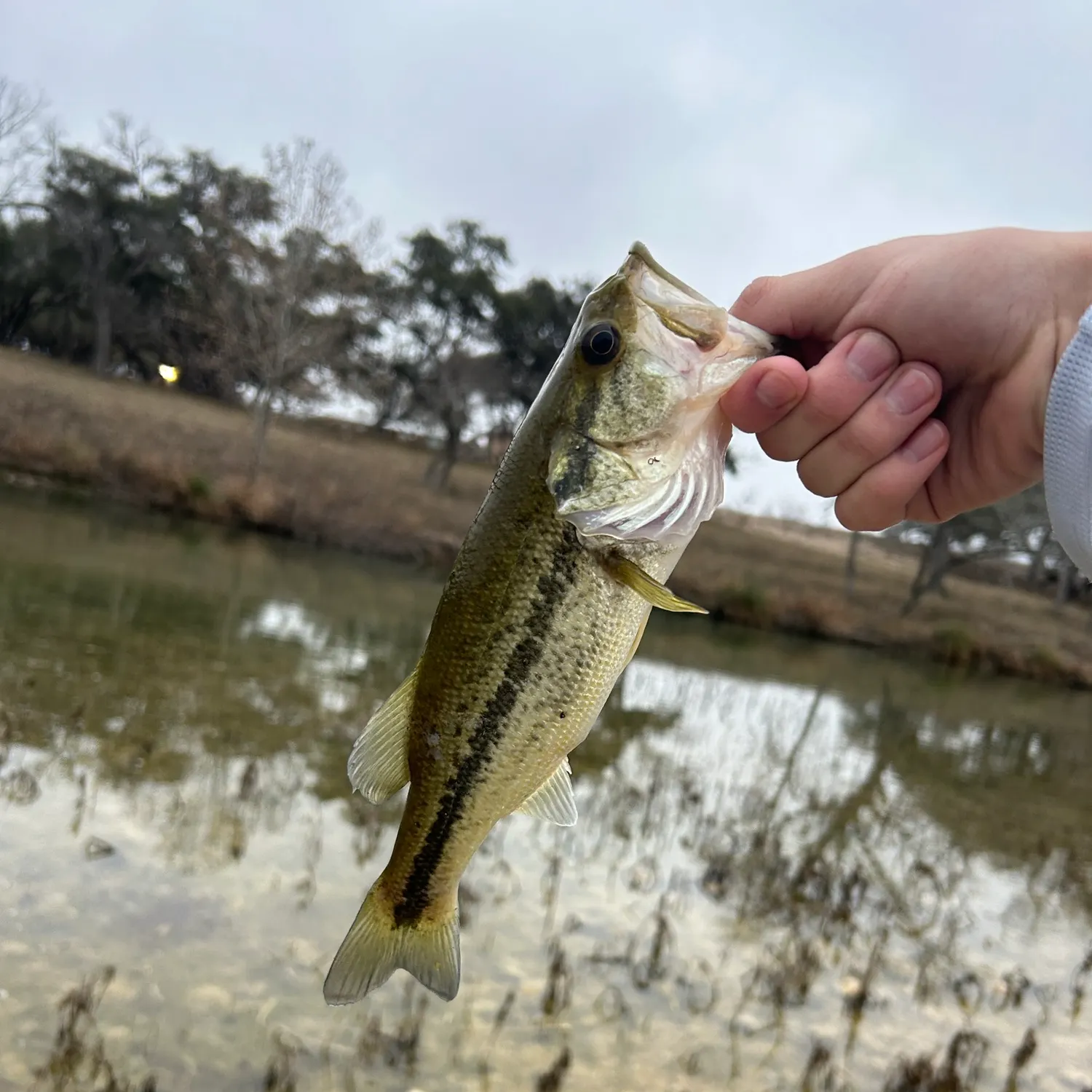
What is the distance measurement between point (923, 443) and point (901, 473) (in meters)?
0.10

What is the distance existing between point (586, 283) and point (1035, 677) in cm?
2471

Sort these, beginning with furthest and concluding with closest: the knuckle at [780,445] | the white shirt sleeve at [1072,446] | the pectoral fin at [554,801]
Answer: the knuckle at [780,445] → the pectoral fin at [554,801] → the white shirt sleeve at [1072,446]

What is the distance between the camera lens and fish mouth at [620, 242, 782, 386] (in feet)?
6.29

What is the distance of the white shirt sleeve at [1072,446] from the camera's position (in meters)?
1.90

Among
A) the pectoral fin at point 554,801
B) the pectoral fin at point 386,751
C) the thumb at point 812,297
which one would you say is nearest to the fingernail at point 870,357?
the thumb at point 812,297

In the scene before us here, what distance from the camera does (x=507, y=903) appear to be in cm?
544

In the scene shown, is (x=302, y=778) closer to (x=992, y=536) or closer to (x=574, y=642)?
(x=574, y=642)

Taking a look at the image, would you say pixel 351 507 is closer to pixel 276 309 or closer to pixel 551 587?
pixel 276 309

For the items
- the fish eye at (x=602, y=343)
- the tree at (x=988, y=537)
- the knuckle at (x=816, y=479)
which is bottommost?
the knuckle at (x=816, y=479)

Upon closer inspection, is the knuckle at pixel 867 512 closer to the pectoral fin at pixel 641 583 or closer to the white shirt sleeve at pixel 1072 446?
the white shirt sleeve at pixel 1072 446

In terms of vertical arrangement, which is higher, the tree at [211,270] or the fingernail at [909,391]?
the tree at [211,270]

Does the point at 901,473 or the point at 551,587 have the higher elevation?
the point at 901,473

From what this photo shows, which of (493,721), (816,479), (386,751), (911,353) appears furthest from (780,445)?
(386,751)

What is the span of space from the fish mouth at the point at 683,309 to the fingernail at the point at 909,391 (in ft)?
1.42
